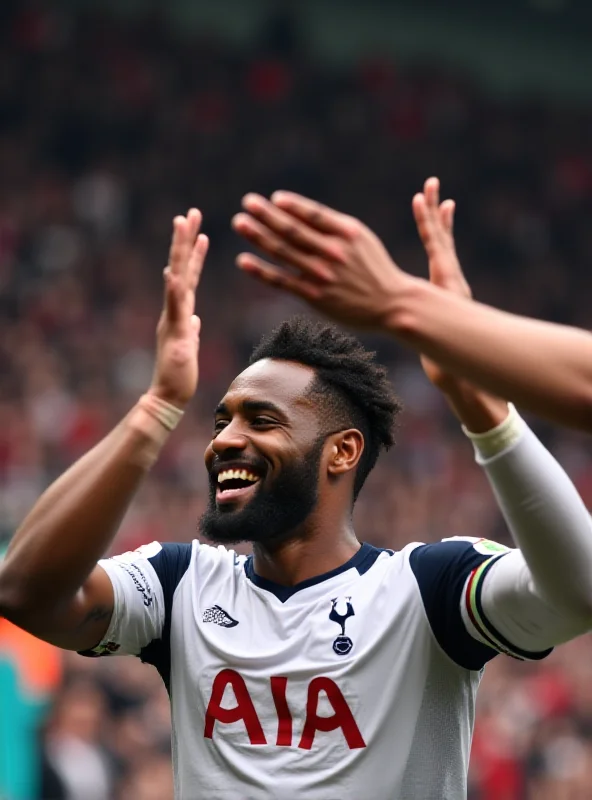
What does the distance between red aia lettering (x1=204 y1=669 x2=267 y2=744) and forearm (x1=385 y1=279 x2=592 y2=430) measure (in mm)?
1370

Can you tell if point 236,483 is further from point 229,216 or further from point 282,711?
point 229,216

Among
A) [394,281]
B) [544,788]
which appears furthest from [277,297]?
[394,281]

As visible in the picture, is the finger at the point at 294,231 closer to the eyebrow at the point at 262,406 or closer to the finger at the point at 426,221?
the finger at the point at 426,221

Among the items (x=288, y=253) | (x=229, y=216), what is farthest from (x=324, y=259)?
(x=229, y=216)

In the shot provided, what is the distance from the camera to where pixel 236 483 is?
3.77 meters

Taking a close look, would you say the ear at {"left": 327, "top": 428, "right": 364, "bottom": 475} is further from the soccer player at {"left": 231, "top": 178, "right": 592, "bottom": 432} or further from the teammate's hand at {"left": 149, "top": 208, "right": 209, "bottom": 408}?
the soccer player at {"left": 231, "top": 178, "right": 592, "bottom": 432}

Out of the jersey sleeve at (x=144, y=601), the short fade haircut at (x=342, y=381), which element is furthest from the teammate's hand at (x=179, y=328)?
the short fade haircut at (x=342, y=381)

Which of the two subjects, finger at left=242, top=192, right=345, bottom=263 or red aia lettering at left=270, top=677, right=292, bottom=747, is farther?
red aia lettering at left=270, top=677, right=292, bottom=747

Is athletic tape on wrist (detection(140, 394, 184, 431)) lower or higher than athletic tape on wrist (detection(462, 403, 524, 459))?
lower

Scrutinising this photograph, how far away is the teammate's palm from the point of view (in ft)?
9.70

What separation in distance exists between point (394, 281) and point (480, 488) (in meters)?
11.8

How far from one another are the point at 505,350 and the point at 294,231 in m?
0.42

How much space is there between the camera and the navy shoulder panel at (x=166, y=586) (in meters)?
3.77

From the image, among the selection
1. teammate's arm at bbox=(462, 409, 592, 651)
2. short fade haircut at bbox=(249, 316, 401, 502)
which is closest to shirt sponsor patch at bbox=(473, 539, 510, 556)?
teammate's arm at bbox=(462, 409, 592, 651)
